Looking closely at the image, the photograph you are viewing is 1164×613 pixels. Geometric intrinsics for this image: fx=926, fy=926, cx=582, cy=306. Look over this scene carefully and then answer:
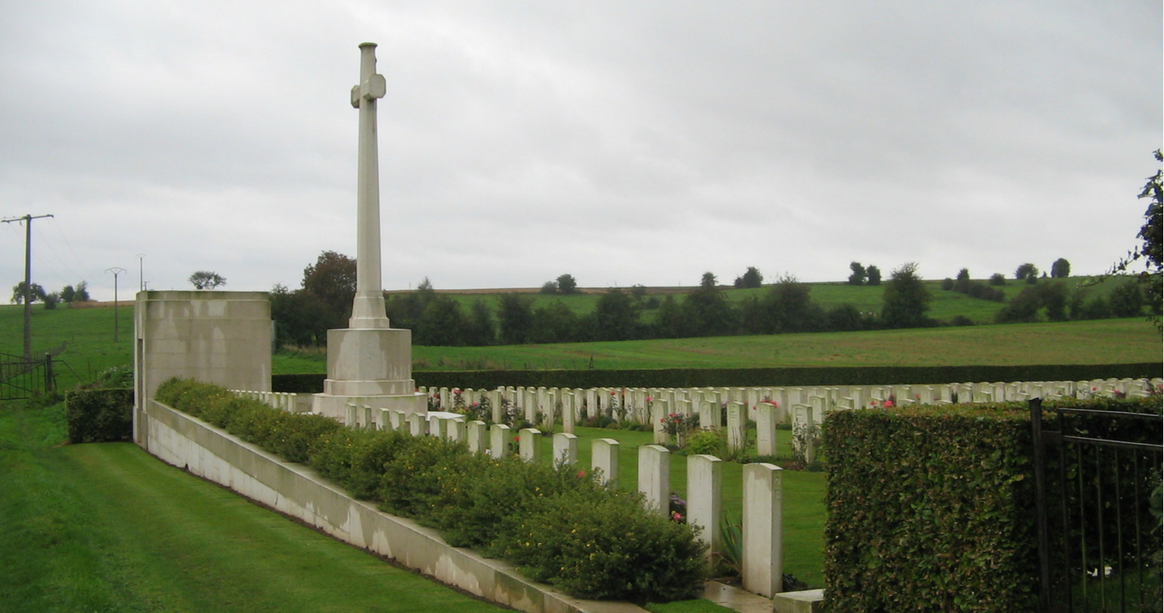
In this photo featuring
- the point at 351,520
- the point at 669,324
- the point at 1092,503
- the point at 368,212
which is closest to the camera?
the point at 1092,503

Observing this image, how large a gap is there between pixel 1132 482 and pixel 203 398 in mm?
12602

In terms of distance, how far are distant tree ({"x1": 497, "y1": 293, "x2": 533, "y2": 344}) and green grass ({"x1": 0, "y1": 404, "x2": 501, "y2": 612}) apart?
40204mm

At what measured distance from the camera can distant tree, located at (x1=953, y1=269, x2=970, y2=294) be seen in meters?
67.1

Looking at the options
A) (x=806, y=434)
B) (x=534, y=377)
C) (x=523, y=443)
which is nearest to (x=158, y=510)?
(x=523, y=443)

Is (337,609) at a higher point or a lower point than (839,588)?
lower

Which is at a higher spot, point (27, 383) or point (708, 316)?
point (708, 316)

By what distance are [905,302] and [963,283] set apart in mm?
13797

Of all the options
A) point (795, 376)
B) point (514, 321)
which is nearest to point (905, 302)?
point (514, 321)

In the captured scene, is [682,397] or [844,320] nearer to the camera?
[682,397]

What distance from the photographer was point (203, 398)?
13750 millimetres

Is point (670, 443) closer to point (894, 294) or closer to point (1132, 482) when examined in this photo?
point (1132, 482)

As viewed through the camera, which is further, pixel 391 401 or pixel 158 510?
pixel 391 401

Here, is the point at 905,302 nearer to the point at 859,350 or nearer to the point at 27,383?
the point at 859,350

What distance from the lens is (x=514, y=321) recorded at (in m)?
52.0
